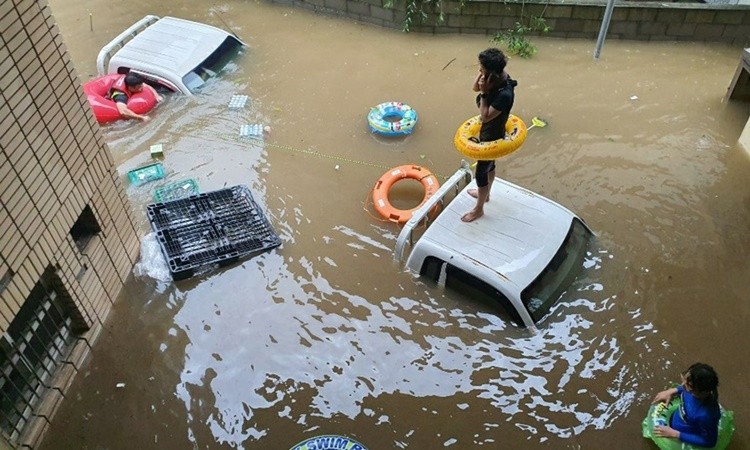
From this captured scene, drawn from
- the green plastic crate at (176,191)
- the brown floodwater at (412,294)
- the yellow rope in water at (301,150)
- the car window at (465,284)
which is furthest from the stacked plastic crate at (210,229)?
the car window at (465,284)

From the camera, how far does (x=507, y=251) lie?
559 centimetres

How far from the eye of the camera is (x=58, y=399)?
5.23m

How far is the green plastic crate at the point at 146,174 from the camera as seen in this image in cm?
774

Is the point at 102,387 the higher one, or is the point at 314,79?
the point at 314,79

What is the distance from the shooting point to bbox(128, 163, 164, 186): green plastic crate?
7.74 metres

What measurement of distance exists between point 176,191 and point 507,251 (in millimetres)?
4517

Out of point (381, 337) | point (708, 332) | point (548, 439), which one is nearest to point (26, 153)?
point (381, 337)

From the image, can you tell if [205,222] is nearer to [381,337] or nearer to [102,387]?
[102,387]

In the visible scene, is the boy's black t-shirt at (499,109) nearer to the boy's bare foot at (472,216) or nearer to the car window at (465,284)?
the boy's bare foot at (472,216)

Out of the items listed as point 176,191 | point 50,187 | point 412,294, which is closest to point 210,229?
point 176,191

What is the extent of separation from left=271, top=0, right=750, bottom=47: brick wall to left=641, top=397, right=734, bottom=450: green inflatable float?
25.5 feet

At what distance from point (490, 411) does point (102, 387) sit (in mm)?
3766

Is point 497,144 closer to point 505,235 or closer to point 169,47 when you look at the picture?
point 505,235

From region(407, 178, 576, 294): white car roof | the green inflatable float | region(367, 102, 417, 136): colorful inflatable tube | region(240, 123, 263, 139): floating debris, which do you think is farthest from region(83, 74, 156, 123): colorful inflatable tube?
the green inflatable float
